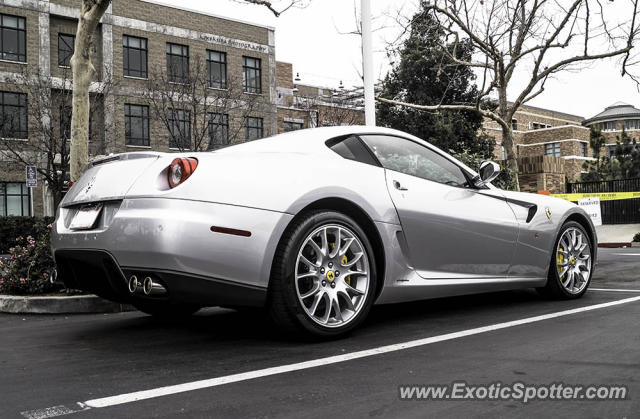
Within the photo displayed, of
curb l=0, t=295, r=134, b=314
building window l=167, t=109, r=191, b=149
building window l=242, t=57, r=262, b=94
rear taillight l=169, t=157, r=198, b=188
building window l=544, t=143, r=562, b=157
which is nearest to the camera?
rear taillight l=169, t=157, r=198, b=188

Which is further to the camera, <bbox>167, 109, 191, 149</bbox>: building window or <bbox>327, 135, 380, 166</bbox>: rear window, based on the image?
<bbox>167, 109, 191, 149</bbox>: building window

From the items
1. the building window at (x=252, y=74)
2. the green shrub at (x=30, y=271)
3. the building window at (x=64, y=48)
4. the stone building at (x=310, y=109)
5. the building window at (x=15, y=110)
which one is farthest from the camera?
the stone building at (x=310, y=109)

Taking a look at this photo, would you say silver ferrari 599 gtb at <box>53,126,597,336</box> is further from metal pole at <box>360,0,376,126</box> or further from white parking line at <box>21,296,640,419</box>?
metal pole at <box>360,0,376,126</box>

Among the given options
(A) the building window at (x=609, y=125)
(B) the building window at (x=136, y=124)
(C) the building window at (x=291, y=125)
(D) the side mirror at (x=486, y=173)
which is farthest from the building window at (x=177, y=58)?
(A) the building window at (x=609, y=125)

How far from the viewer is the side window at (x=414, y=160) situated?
14.5ft

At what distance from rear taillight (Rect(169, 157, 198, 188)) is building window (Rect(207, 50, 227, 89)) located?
31.0m

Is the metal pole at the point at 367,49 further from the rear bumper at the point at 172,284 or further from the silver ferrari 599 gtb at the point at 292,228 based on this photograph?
the rear bumper at the point at 172,284

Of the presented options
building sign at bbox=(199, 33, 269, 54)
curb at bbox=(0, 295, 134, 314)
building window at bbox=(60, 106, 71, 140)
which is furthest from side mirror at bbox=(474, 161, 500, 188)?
building sign at bbox=(199, 33, 269, 54)

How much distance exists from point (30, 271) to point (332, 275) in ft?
12.7

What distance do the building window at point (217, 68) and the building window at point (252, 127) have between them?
8.20ft

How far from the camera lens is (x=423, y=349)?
3.54 meters

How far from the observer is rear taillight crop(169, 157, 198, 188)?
3.48 meters

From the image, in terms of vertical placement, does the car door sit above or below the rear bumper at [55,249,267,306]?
above

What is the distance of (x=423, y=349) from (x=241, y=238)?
1236 mm
